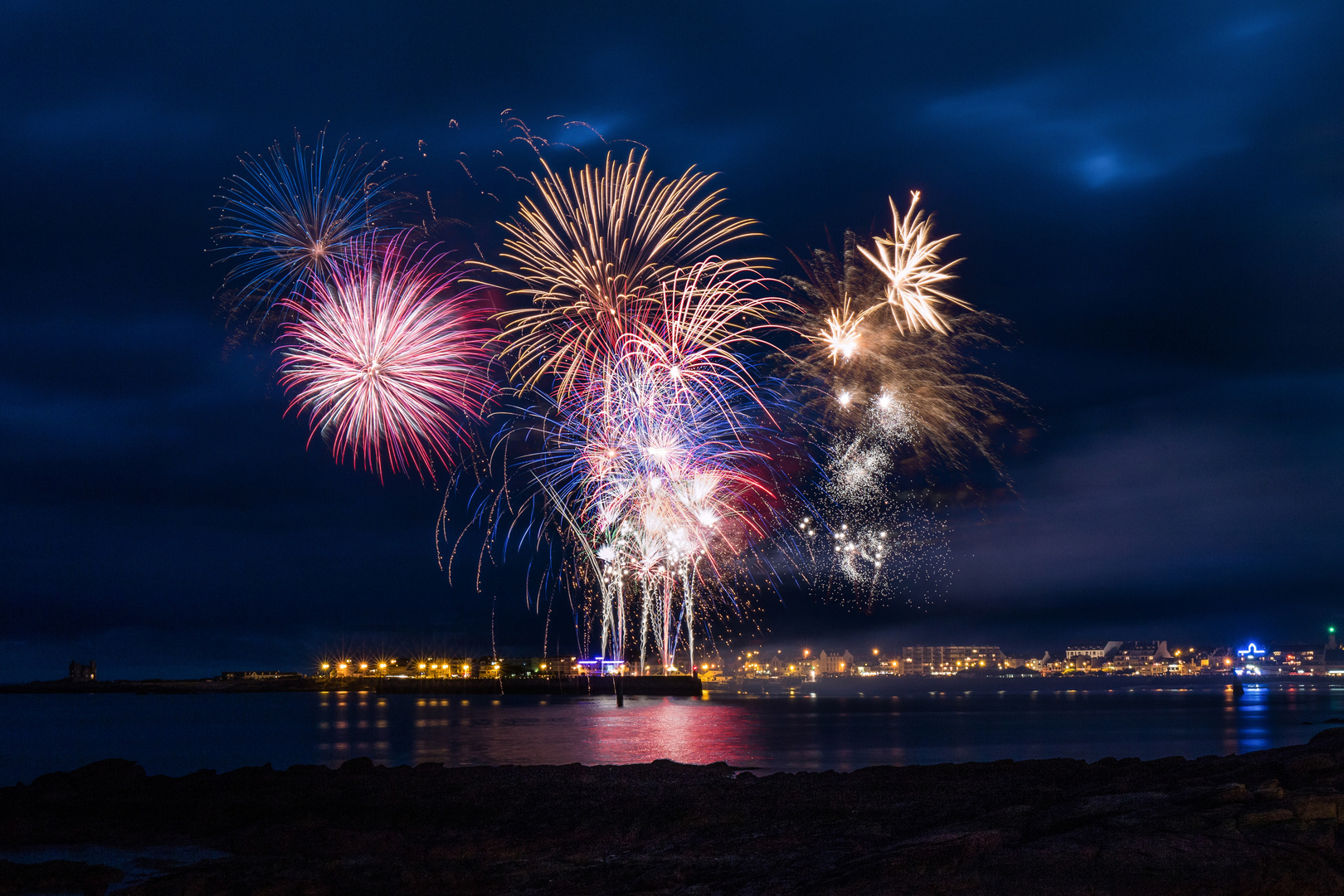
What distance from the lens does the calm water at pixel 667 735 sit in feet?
191

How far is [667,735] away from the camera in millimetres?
72938

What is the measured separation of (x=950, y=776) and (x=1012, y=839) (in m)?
15.5

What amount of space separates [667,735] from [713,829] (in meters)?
48.8

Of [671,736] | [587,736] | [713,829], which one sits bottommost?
[587,736]

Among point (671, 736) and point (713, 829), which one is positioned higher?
point (713, 829)

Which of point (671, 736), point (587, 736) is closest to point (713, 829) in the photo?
point (671, 736)

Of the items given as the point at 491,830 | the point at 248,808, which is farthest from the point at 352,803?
the point at 491,830

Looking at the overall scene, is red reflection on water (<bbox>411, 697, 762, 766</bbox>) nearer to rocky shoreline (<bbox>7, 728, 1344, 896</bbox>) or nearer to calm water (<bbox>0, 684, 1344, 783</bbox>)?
calm water (<bbox>0, 684, 1344, 783</bbox>)

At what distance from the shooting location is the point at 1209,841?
1689 cm

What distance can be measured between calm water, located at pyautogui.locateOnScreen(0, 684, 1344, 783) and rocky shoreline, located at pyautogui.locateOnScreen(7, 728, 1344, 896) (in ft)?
55.8

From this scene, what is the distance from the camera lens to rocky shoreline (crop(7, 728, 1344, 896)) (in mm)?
16859

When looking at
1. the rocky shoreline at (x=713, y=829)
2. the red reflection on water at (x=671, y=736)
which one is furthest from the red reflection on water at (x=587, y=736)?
the rocky shoreline at (x=713, y=829)

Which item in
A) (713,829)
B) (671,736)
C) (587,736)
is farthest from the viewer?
(587,736)

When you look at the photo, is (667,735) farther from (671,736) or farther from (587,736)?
(587,736)
